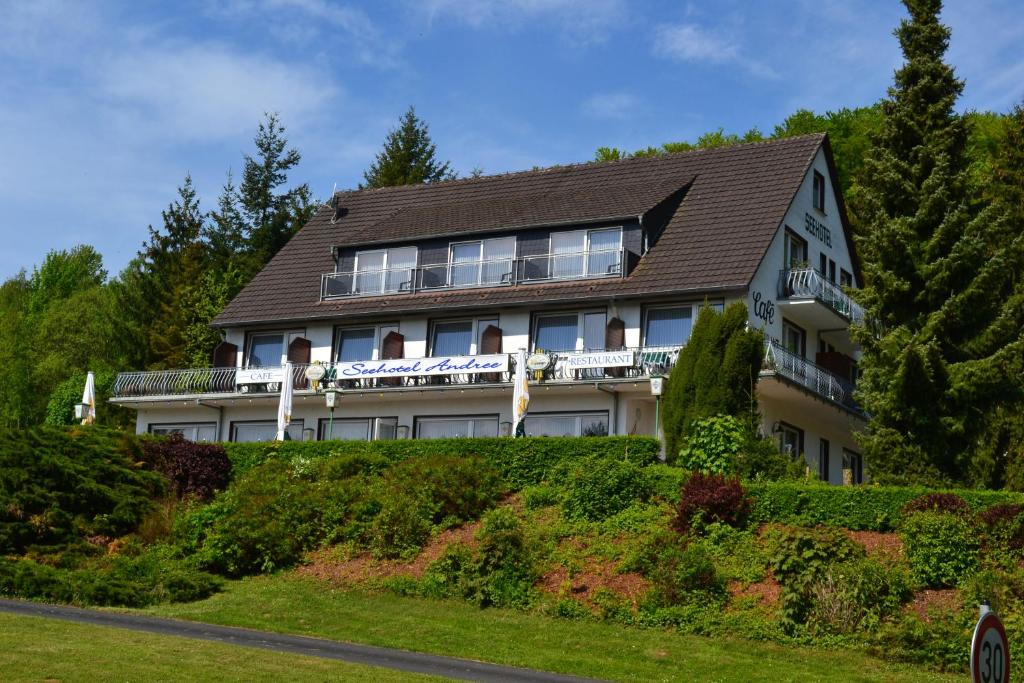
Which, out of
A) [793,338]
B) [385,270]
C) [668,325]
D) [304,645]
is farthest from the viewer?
[385,270]

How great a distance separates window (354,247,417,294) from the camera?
4428cm

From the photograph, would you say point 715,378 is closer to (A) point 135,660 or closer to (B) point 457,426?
(B) point 457,426

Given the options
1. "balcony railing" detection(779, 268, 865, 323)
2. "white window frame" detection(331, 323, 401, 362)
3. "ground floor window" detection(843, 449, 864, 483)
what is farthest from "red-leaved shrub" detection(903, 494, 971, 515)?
"white window frame" detection(331, 323, 401, 362)

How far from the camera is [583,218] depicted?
41.5m

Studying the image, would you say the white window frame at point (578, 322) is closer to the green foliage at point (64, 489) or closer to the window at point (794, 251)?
the window at point (794, 251)

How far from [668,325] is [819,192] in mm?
8989

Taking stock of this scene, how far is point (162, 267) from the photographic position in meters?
62.0

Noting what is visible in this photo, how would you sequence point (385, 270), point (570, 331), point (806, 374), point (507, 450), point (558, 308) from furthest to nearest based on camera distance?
point (385, 270)
point (558, 308)
point (570, 331)
point (806, 374)
point (507, 450)

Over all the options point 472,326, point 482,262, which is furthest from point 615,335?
point 482,262

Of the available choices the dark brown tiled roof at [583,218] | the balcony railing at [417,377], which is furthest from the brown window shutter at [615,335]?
the balcony railing at [417,377]

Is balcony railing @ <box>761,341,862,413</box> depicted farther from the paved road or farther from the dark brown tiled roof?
the paved road

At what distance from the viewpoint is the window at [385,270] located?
44.3 m

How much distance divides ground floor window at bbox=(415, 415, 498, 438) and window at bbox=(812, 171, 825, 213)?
517 inches

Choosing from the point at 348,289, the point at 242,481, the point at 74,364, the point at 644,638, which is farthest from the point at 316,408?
the point at 74,364
